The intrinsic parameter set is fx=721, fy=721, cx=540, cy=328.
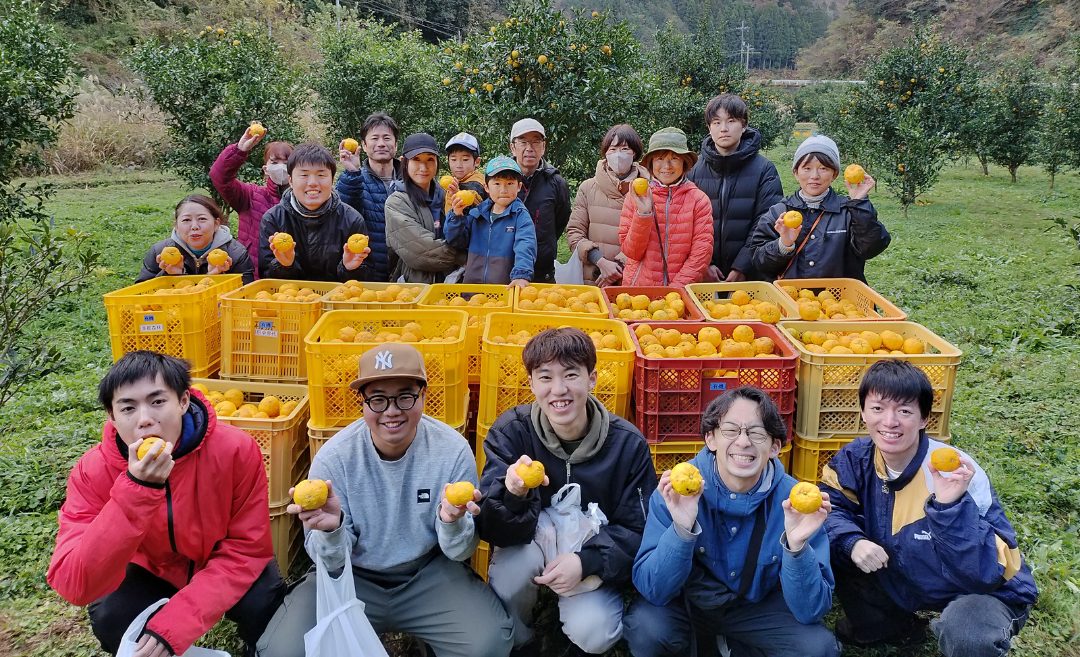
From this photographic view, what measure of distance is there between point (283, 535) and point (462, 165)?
10.3 feet

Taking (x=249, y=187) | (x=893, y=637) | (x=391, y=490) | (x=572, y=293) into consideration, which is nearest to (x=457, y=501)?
(x=391, y=490)

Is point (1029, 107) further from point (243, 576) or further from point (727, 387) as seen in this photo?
point (243, 576)

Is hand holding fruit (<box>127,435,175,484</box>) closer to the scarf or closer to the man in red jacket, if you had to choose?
the man in red jacket

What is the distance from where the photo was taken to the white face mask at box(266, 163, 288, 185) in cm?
602

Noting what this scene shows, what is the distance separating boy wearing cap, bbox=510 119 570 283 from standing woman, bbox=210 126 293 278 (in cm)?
199

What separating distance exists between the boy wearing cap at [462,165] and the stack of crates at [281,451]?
217 cm

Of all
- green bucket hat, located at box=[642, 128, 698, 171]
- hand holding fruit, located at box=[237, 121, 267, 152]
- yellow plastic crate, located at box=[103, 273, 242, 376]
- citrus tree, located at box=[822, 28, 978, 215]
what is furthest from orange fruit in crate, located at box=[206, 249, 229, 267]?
citrus tree, located at box=[822, 28, 978, 215]

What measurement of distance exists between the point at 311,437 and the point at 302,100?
9517mm

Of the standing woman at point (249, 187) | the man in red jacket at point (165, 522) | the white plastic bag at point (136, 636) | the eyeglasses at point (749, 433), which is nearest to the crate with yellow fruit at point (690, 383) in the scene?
the eyeglasses at point (749, 433)

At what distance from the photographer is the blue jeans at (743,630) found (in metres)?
2.84

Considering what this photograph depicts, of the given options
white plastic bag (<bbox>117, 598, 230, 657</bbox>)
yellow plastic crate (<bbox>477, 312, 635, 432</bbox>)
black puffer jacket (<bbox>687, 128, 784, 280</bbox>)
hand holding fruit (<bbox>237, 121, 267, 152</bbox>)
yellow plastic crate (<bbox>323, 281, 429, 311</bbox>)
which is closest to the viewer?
white plastic bag (<bbox>117, 598, 230, 657</bbox>)

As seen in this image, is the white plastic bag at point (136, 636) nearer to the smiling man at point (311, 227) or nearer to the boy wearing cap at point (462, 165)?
the smiling man at point (311, 227)

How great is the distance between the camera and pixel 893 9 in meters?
62.4

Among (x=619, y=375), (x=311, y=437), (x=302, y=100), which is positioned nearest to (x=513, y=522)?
(x=619, y=375)
